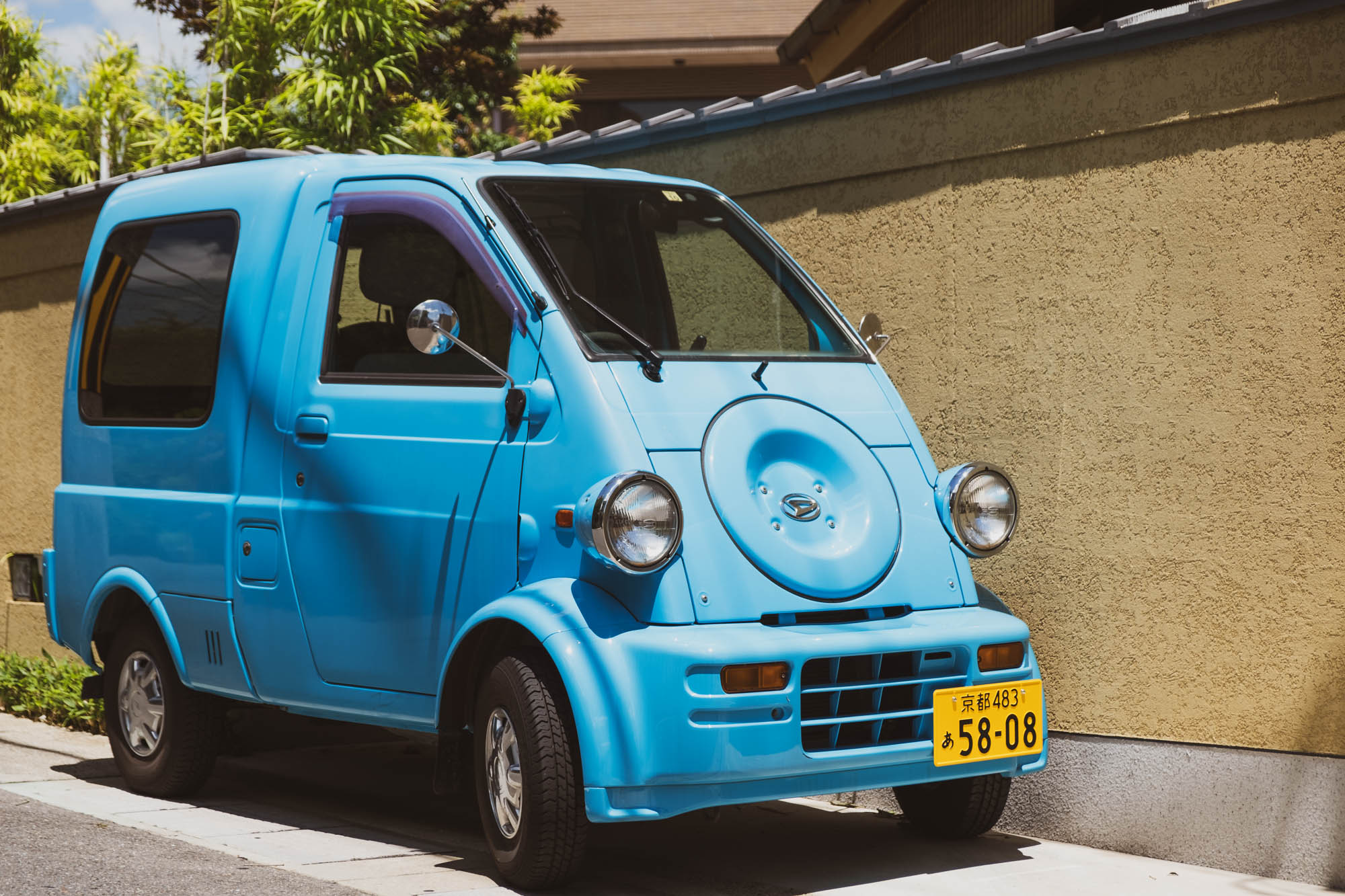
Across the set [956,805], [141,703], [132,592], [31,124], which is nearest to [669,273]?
[956,805]

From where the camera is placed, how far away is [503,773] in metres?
4.54

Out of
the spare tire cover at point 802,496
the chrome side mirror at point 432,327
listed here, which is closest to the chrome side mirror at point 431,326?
the chrome side mirror at point 432,327

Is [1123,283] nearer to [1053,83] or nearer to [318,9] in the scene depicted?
[1053,83]

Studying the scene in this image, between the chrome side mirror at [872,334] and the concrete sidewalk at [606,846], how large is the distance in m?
1.69

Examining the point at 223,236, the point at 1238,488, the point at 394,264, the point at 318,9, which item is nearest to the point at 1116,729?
the point at 1238,488

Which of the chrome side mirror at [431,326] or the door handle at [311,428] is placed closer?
the chrome side mirror at [431,326]

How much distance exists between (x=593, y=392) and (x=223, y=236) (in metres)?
2.18

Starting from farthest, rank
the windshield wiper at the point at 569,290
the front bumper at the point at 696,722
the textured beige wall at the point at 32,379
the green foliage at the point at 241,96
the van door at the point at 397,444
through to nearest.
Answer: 1. the green foliage at the point at 241,96
2. the textured beige wall at the point at 32,379
3. the van door at the point at 397,444
4. the windshield wiper at the point at 569,290
5. the front bumper at the point at 696,722

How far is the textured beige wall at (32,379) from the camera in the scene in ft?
30.9

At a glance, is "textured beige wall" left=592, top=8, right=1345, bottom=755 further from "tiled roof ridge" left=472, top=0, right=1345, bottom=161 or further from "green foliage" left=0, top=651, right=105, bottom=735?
"green foliage" left=0, top=651, right=105, bottom=735

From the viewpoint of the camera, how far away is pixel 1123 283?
532 centimetres

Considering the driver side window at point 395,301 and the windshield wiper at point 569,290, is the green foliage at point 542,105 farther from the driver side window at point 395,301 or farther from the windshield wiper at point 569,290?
the windshield wiper at point 569,290

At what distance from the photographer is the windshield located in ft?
16.4

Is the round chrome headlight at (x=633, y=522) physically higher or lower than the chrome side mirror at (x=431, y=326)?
lower
